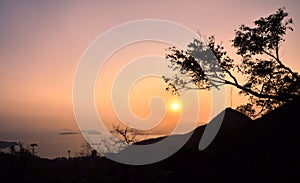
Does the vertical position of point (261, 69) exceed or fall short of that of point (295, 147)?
it exceeds it

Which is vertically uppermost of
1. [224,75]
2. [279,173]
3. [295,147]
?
[224,75]

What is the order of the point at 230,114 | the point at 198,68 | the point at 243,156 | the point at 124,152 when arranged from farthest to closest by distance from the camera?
the point at 230,114 → the point at 124,152 → the point at 198,68 → the point at 243,156

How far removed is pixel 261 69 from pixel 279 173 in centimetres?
786

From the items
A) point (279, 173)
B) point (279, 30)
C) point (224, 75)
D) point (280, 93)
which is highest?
point (279, 30)

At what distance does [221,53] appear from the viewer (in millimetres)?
24016

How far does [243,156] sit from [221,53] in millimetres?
6994

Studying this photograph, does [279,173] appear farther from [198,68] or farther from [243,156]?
[198,68]

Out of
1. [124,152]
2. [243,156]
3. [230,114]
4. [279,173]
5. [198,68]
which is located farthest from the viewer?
[230,114]

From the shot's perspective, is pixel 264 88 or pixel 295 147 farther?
pixel 264 88

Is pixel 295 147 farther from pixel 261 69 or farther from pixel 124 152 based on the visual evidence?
pixel 124 152

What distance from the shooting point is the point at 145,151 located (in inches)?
1828

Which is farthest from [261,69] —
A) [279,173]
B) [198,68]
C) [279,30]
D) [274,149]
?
[279,173]

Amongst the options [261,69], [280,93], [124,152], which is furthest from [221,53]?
[124,152]

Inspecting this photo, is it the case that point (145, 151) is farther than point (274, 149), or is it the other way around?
point (145, 151)
